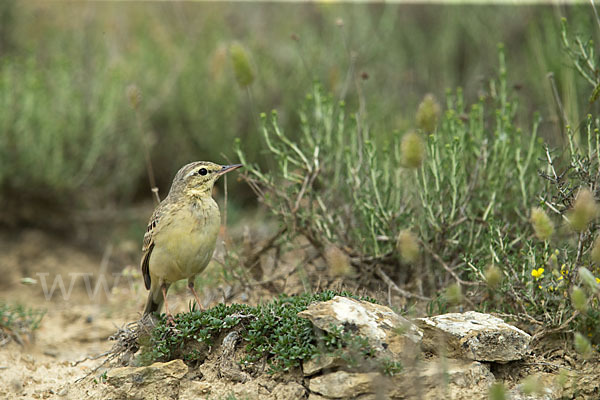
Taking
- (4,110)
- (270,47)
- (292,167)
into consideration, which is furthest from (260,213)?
(270,47)

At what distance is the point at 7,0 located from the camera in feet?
32.1

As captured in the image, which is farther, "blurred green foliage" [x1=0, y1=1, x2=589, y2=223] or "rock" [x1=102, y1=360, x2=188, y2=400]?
"blurred green foliage" [x1=0, y1=1, x2=589, y2=223]

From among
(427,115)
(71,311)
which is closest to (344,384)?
(427,115)

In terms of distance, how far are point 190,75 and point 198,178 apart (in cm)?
473

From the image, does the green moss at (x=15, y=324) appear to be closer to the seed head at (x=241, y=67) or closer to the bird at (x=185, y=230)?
the bird at (x=185, y=230)

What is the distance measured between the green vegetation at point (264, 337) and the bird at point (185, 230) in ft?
0.57

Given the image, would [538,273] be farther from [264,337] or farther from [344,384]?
[264,337]

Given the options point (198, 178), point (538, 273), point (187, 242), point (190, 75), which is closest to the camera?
point (538, 273)

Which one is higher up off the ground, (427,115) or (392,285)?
(427,115)

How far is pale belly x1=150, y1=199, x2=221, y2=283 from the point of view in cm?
427

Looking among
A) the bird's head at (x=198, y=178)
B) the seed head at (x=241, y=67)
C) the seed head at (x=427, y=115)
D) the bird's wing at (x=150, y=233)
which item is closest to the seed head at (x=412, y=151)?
the seed head at (x=427, y=115)

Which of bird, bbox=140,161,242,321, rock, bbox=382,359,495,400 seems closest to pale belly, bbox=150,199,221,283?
bird, bbox=140,161,242,321

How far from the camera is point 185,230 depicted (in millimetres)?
4281

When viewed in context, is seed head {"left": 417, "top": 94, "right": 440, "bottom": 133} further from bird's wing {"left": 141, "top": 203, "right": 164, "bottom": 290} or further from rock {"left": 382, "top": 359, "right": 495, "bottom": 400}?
bird's wing {"left": 141, "top": 203, "right": 164, "bottom": 290}
